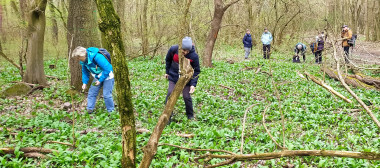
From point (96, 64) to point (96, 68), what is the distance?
12cm

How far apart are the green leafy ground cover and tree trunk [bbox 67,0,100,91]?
862 millimetres

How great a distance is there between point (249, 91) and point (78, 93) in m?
5.55

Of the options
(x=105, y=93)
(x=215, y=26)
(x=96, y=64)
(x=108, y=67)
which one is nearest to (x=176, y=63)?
(x=108, y=67)

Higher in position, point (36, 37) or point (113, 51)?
point (36, 37)

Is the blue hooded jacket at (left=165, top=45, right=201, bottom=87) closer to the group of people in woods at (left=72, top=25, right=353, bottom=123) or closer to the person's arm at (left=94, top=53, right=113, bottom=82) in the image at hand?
the group of people in woods at (left=72, top=25, right=353, bottom=123)

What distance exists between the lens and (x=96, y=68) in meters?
6.25

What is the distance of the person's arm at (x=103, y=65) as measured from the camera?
6060 mm

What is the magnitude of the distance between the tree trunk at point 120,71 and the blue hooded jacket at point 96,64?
4.17 meters

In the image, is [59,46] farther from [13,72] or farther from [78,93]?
[78,93]

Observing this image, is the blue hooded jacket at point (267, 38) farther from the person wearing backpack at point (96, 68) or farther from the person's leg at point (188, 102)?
the person wearing backpack at point (96, 68)

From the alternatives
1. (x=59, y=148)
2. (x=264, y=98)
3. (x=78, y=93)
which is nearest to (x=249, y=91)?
(x=264, y=98)

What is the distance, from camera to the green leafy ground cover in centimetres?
439

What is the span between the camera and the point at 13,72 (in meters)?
13.1

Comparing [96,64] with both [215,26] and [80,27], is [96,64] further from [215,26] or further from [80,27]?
[215,26]
